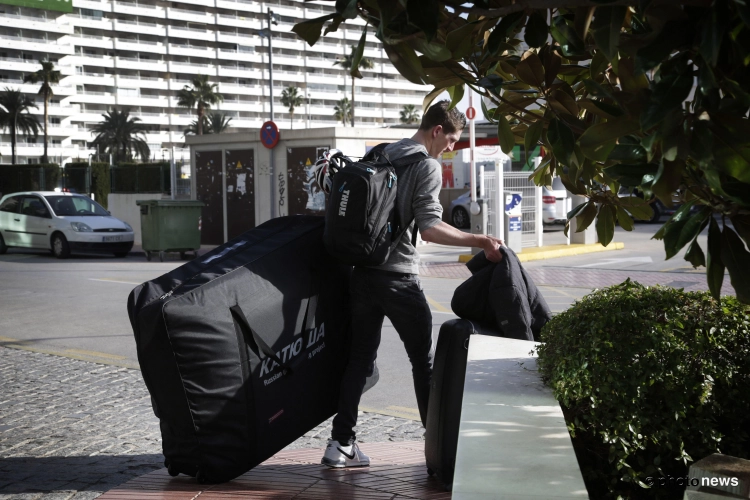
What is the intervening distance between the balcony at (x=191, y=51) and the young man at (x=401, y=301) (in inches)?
4379

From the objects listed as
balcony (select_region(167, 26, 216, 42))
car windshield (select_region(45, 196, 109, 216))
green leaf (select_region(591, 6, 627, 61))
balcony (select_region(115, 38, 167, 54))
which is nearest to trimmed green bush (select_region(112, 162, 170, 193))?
car windshield (select_region(45, 196, 109, 216))

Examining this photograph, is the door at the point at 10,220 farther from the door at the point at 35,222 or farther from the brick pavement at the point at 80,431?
the brick pavement at the point at 80,431

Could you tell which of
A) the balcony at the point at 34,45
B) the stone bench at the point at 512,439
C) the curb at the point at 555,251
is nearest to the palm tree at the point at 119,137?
the balcony at the point at 34,45

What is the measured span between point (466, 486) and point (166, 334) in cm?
162

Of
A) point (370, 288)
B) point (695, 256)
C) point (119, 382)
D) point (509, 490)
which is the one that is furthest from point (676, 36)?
point (119, 382)

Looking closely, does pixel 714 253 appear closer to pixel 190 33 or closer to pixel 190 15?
pixel 190 15

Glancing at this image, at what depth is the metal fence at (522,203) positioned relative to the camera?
16.7 metres

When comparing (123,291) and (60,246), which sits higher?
(60,246)

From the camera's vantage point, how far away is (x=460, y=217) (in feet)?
82.1

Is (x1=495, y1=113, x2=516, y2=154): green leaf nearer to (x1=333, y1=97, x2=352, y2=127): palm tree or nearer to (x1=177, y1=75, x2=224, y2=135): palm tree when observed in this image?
(x1=177, y1=75, x2=224, y2=135): palm tree

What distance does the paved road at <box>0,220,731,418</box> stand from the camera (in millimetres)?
7652

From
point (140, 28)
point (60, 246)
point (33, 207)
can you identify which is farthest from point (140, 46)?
point (60, 246)

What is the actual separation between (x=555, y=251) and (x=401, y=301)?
44.8 feet

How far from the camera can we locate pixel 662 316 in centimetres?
284
